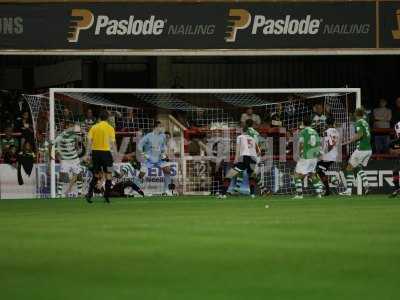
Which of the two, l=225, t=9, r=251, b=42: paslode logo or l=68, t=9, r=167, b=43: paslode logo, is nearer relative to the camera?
l=68, t=9, r=167, b=43: paslode logo

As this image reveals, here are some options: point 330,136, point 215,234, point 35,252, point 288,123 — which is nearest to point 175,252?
point 35,252

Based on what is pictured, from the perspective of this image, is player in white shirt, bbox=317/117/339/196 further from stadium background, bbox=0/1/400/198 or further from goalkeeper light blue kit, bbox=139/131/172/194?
stadium background, bbox=0/1/400/198

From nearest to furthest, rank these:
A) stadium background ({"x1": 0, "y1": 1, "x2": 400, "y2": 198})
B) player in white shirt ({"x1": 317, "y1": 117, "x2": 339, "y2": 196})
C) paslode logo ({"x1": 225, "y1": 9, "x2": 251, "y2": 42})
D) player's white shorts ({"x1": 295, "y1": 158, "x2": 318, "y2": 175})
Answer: player's white shorts ({"x1": 295, "y1": 158, "x2": 318, "y2": 175}) < player in white shirt ({"x1": 317, "y1": 117, "x2": 339, "y2": 196}) < paslode logo ({"x1": 225, "y1": 9, "x2": 251, "y2": 42}) < stadium background ({"x1": 0, "y1": 1, "x2": 400, "y2": 198})

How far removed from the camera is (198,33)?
3027cm

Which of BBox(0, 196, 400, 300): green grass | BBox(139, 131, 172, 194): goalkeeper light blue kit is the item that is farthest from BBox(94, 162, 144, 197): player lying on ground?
BBox(0, 196, 400, 300): green grass

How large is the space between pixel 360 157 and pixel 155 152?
5.62 meters

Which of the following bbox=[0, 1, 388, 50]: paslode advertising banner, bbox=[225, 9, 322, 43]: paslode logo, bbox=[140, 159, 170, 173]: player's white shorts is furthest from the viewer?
bbox=[140, 159, 170, 173]: player's white shorts

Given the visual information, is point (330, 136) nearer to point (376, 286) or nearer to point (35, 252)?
point (35, 252)

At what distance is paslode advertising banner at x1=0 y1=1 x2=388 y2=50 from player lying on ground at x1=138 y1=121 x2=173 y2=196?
2.38m

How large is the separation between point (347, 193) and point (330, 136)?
1564mm

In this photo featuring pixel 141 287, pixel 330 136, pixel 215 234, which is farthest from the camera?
pixel 330 136

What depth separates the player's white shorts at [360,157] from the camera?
28406mm

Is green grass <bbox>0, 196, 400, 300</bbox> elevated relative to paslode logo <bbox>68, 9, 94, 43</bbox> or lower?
lower

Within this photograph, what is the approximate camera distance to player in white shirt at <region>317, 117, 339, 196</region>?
95.6 feet
